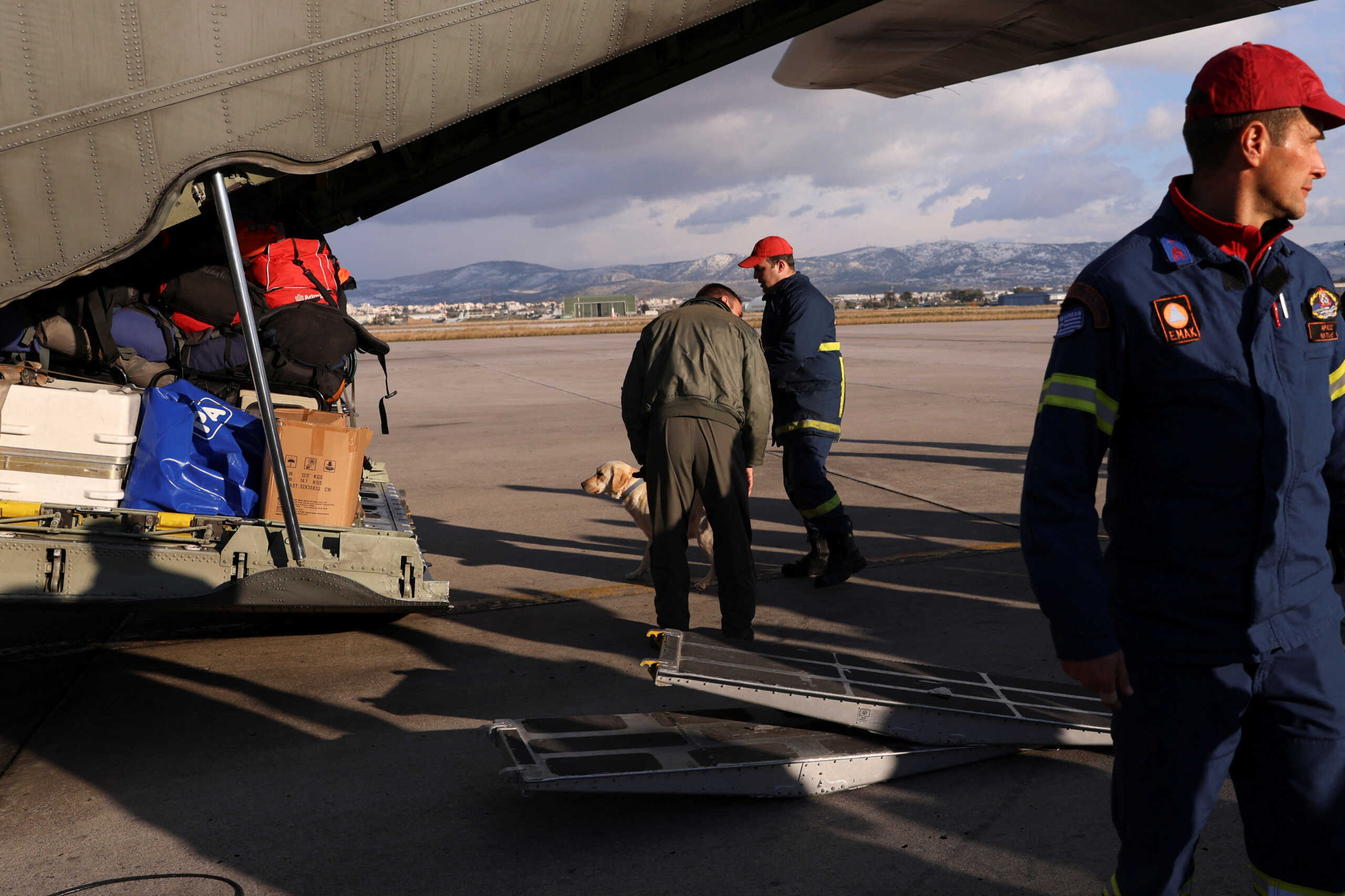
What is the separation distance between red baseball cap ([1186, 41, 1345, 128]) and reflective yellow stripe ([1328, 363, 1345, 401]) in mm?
531

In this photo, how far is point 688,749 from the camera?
144 inches

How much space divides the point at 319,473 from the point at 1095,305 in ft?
12.5

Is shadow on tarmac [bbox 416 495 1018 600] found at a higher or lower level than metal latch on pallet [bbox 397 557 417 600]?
lower

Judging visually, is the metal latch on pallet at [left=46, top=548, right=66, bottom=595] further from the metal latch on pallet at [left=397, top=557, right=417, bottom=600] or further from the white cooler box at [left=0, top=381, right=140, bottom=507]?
the metal latch on pallet at [left=397, top=557, right=417, bottom=600]

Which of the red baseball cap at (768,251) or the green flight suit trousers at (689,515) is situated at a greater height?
the red baseball cap at (768,251)

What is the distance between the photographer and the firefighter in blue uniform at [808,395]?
657 cm

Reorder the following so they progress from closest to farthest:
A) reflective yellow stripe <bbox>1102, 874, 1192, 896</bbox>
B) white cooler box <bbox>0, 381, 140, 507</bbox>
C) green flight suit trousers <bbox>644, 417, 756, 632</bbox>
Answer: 1. reflective yellow stripe <bbox>1102, 874, 1192, 896</bbox>
2. white cooler box <bbox>0, 381, 140, 507</bbox>
3. green flight suit trousers <bbox>644, 417, 756, 632</bbox>

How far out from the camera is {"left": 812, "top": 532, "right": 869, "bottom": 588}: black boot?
6.55 metres

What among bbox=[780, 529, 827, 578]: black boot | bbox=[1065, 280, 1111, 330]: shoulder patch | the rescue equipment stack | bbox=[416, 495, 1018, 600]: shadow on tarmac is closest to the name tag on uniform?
bbox=[1065, 280, 1111, 330]: shoulder patch

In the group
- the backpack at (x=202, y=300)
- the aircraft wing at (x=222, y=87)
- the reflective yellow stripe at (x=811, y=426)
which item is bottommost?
the reflective yellow stripe at (x=811, y=426)

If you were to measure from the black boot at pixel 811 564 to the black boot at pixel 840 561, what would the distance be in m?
0.23

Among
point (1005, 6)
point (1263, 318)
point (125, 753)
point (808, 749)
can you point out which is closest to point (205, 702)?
point (125, 753)

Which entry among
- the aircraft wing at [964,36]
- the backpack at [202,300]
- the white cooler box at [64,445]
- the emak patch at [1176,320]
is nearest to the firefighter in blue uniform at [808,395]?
the aircraft wing at [964,36]

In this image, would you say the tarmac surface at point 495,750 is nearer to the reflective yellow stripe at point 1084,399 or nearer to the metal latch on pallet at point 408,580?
the metal latch on pallet at point 408,580
